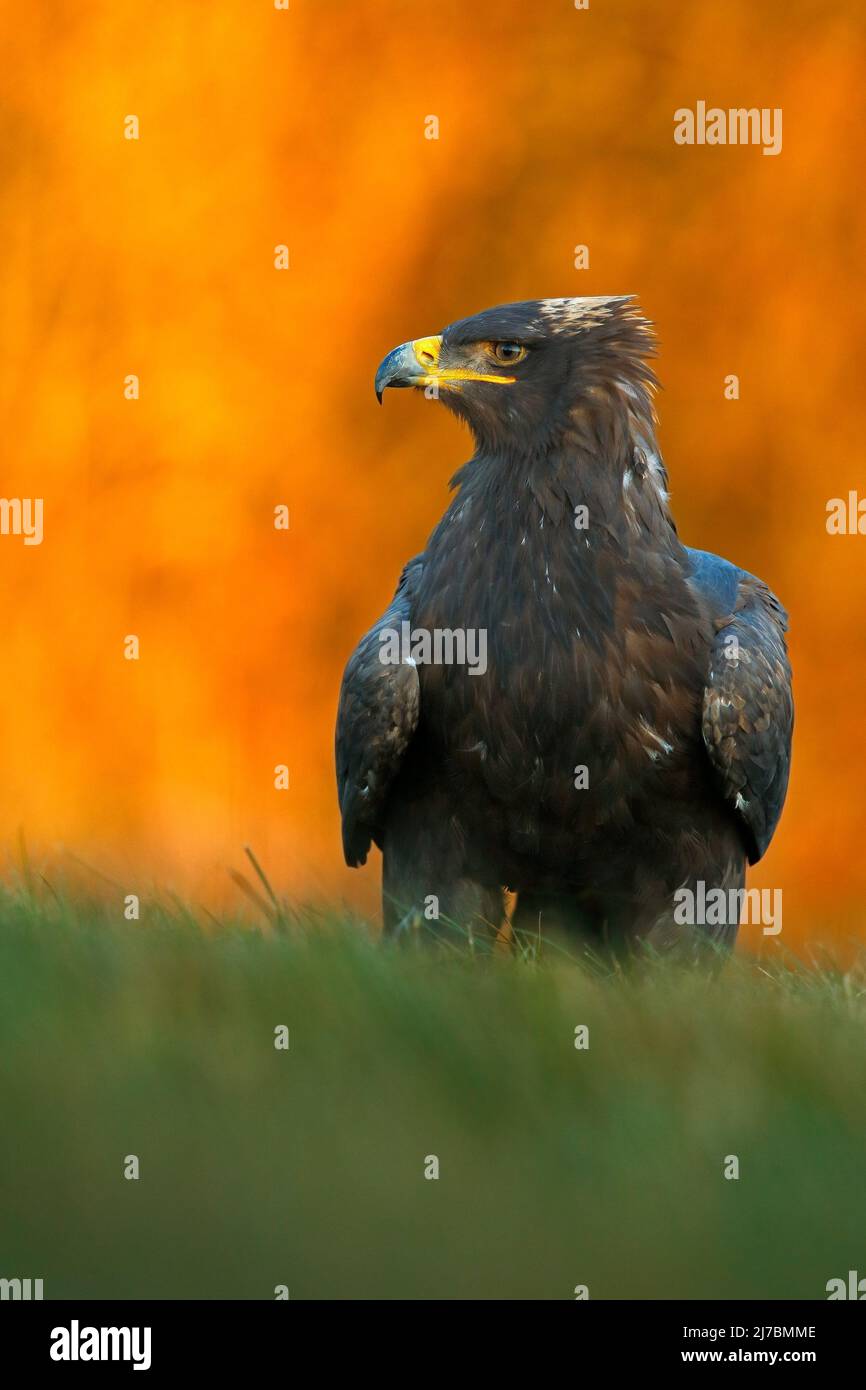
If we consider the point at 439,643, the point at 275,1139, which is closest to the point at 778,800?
the point at 439,643

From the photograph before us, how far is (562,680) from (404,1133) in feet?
8.87

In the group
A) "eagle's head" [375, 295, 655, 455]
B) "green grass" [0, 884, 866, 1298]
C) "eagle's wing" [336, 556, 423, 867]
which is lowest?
"green grass" [0, 884, 866, 1298]

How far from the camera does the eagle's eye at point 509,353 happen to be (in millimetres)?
6660

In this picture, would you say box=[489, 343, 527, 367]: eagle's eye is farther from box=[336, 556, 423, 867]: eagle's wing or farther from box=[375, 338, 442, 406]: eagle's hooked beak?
box=[336, 556, 423, 867]: eagle's wing

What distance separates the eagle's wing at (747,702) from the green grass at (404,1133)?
67.9 inches

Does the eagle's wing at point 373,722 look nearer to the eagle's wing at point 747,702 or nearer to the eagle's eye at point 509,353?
the eagle's eye at point 509,353

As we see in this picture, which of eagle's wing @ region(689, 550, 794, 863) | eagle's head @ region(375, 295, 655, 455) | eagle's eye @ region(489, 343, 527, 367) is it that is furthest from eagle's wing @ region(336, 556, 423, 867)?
eagle's wing @ region(689, 550, 794, 863)

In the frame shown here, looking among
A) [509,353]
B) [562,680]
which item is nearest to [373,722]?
[562,680]

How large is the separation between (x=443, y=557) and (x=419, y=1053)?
2.78 m

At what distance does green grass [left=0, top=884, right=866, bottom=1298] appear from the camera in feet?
11.2

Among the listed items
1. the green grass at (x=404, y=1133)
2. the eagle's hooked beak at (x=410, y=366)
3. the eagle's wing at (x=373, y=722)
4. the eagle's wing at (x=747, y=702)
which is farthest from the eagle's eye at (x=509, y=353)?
the green grass at (x=404, y=1133)

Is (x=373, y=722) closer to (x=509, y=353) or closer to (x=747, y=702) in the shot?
(x=747, y=702)

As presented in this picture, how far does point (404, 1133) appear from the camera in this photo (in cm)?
377

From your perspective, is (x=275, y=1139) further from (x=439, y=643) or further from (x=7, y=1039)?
(x=439, y=643)
